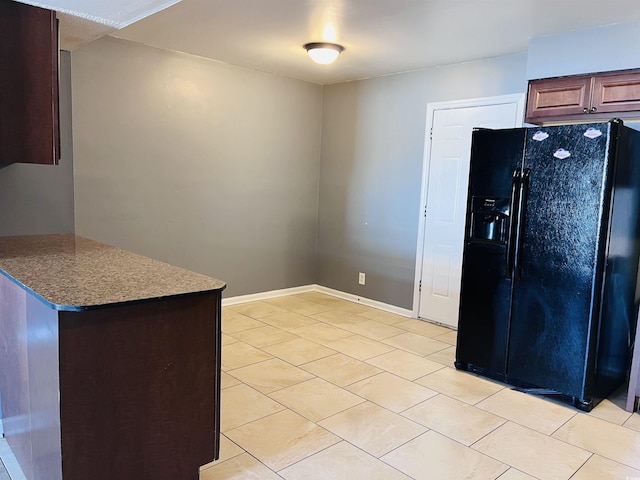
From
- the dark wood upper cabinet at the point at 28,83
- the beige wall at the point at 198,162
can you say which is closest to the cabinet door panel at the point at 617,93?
the beige wall at the point at 198,162

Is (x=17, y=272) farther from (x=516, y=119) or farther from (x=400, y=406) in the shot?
(x=516, y=119)

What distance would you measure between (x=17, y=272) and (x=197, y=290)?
2.50ft

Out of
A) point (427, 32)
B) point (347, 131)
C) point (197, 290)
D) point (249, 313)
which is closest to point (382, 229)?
point (347, 131)

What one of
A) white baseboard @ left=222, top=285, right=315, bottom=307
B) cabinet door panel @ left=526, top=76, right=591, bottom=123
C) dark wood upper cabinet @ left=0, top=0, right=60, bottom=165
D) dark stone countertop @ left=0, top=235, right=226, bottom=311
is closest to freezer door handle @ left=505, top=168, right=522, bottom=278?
cabinet door panel @ left=526, top=76, right=591, bottom=123

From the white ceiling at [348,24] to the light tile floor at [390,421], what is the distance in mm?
2180

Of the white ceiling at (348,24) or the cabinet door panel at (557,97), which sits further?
the cabinet door panel at (557,97)

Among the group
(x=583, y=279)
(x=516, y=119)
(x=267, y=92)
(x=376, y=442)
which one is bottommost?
(x=376, y=442)

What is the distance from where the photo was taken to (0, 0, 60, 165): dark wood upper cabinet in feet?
6.91

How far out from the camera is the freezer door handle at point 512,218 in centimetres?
290

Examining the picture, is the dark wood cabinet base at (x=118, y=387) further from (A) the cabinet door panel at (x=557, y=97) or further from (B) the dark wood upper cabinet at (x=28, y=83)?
(A) the cabinet door panel at (x=557, y=97)

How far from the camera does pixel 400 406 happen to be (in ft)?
8.96

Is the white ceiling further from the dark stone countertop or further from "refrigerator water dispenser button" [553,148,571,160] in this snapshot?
the dark stone countertop

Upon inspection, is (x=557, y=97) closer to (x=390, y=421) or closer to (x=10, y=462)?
(x=390, y=421)

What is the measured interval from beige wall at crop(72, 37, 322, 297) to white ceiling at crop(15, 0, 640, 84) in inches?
12.6
